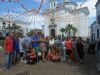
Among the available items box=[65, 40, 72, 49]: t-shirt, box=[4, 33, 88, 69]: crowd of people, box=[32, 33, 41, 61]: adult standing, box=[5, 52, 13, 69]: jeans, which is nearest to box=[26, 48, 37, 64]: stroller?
box=[4, 33, 88, 69]: crowd of people

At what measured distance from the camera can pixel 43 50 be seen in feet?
52.1

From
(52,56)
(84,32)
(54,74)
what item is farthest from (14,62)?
(84,32)

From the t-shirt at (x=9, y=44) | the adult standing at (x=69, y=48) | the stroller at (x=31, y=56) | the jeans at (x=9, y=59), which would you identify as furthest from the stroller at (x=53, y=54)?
the t-shirt at (x=9, y=44)

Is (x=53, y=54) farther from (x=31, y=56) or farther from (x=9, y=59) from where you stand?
(x=9, y=59)

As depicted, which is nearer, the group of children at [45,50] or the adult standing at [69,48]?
the group of children at [45,50]

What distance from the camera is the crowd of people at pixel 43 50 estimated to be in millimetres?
14988

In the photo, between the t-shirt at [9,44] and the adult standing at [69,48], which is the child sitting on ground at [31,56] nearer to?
the t-shirt at [9,44]

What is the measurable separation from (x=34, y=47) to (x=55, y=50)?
5.00 ft

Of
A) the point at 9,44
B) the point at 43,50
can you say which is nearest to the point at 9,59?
the point at 9,44

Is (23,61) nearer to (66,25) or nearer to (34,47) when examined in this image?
(34,47)

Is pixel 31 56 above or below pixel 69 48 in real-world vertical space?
below

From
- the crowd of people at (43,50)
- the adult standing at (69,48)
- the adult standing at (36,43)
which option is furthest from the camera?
the adult standing at (69,48)

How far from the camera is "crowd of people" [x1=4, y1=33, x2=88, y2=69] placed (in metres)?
15.0

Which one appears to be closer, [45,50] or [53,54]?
[45,50]
